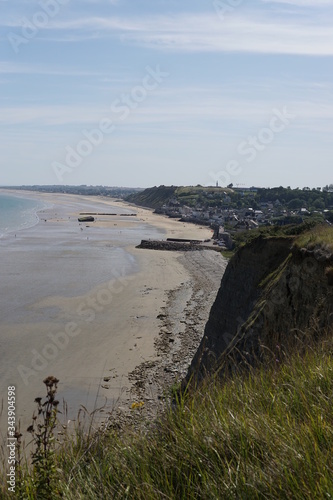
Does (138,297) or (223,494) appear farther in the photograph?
(138,297)

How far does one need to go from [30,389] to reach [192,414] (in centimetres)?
1501

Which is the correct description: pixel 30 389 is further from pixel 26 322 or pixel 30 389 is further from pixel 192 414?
pixel 192 414

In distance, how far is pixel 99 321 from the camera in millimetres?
27828

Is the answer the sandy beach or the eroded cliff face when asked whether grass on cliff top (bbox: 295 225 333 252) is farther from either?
the sandy beach

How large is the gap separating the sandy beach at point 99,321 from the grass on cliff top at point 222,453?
0.55 m

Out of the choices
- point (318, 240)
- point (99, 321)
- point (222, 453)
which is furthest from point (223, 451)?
point (99, 321)

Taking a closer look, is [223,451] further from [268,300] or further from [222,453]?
[268,300]

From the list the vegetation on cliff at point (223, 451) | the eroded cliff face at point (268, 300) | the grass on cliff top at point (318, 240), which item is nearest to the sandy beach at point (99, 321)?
the vegetation on cliff at point (223, 451)

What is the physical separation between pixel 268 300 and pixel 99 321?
A: 16568 millimetres

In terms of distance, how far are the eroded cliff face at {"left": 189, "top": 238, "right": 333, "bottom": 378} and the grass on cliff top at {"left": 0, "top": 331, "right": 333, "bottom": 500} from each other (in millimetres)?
2071

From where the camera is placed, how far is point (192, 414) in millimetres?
4184

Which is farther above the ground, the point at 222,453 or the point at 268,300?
the point at 222,453

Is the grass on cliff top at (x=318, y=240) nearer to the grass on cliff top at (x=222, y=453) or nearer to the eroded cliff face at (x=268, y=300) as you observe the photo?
the eroded cliff face at (x=268, y=300)

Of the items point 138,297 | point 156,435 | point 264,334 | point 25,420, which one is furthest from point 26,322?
point 156,435
